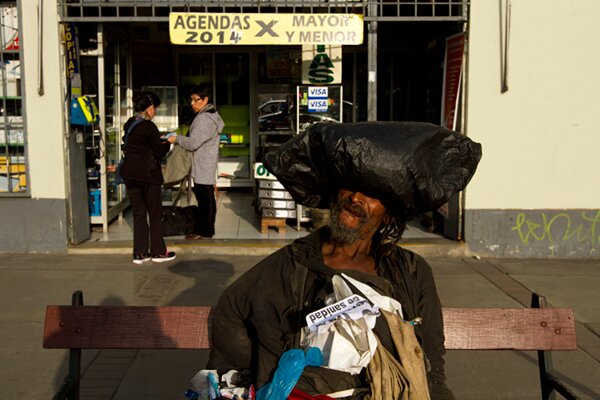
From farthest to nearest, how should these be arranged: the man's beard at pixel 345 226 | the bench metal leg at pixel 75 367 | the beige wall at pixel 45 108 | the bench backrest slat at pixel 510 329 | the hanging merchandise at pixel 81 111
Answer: the hanging merchandise at pixel 81 111, the beige wall at pixel 45 108, the bench backrest slat at pixel 510 329, the bench metal leg at pixel 75 367, the man's beard at pixel 345 226

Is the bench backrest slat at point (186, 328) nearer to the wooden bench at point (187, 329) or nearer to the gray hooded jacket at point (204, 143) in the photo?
the wooden bench at point (187, 329)

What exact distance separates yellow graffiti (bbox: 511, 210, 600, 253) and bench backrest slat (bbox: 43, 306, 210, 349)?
5.39m

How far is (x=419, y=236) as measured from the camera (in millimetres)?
8625

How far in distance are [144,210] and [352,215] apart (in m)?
5.13

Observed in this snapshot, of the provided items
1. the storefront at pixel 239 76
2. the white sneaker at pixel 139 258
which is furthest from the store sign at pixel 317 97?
the white sneaker at pixel 139 258

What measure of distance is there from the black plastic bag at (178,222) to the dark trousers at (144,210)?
2.84 ft

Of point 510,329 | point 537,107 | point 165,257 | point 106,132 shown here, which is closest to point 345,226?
point 510,329

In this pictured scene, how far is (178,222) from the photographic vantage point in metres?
8.66

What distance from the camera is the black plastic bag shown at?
8625mm

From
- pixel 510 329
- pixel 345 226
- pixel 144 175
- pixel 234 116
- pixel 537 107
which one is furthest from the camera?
pixel 234 116

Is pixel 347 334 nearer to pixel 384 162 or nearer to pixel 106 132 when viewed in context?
pixel 384 162

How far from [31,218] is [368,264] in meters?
5.97

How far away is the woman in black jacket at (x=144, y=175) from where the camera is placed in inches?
293

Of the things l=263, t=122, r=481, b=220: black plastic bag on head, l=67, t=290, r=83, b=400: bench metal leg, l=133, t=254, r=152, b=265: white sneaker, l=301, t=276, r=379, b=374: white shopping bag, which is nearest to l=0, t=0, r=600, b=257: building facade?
l=133, t=254, r=152, b=265: white sneaker
